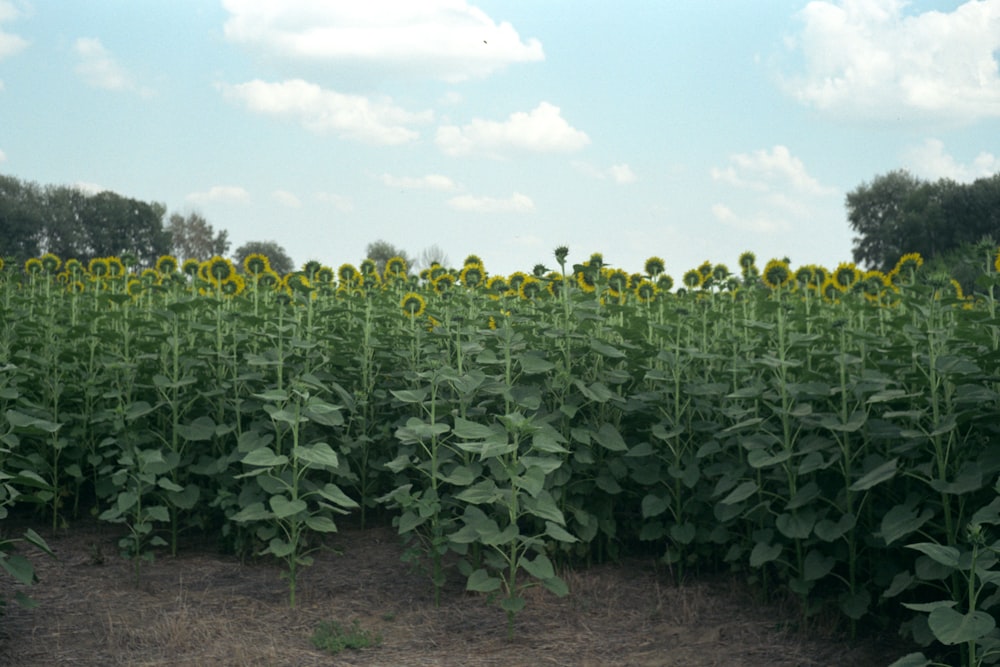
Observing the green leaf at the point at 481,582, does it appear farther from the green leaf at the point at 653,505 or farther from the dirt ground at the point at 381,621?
the green leaf at the point at 653,505

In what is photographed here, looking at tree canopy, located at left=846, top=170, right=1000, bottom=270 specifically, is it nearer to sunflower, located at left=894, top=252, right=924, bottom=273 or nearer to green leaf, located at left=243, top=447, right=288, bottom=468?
sunflower, located at left=894, top=252, right=924, bottom=273

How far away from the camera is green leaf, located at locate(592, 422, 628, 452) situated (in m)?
4.77

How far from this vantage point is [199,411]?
576 cm

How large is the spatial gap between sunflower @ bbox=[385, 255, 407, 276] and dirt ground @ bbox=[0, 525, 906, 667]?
3440mm

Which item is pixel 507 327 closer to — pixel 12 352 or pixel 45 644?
pixel 45 644

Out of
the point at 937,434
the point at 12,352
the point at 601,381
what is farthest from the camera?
the point at 12,352

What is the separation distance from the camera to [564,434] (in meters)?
4.92

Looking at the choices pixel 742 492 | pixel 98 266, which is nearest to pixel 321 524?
pixel 742 492

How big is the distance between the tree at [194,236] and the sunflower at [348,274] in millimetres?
47212

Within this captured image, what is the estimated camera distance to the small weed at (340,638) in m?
4.29

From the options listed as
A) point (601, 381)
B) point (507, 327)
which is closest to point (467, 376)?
point (507, 327)

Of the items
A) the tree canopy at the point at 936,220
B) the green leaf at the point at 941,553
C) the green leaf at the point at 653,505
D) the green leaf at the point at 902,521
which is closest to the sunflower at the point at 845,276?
the green leaf at the point at 653,505

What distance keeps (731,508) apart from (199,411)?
10.5ft

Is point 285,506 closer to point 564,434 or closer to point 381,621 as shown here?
point 381,621
